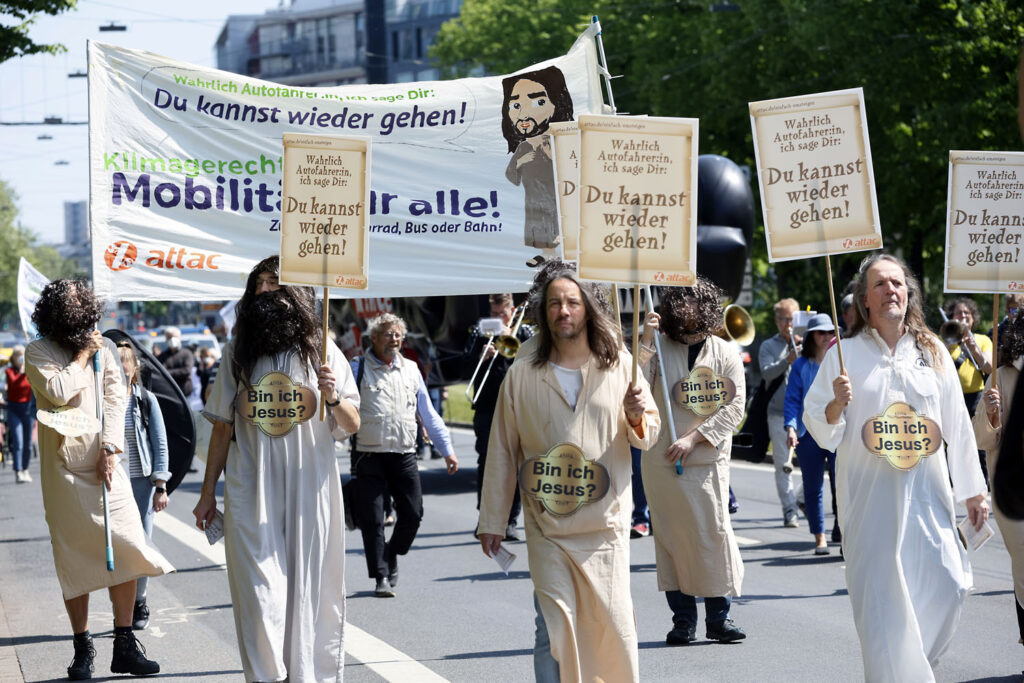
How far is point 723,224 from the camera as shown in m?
18.2

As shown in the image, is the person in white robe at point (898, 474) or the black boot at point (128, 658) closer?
the person in white robe at point (898, 474)

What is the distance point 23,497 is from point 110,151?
10.4 meters

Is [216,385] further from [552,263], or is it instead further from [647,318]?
[647,318]

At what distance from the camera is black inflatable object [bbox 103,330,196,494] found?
8500 millimetres

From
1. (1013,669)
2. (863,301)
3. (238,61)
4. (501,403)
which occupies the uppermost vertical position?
(238,61)

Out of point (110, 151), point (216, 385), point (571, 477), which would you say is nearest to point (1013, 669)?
point (571, 477)

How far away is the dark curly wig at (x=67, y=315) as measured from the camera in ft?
23.8

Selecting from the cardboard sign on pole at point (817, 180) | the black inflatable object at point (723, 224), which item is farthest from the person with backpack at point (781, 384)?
the cardboard sign on pole at point (817, 180)

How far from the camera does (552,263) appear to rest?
7199 mm

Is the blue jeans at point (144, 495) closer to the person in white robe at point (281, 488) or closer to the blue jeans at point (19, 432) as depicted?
the person in white robe at point (281, 488)

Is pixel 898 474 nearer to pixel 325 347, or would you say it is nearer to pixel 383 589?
pixel 325 347

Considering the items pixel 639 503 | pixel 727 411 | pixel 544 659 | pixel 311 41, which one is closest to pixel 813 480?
pixel 639 503

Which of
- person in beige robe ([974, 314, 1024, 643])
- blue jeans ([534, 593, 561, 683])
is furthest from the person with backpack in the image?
blue jeans ([534, 593, 561, 683])

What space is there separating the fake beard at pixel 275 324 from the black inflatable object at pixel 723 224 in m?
12.0
